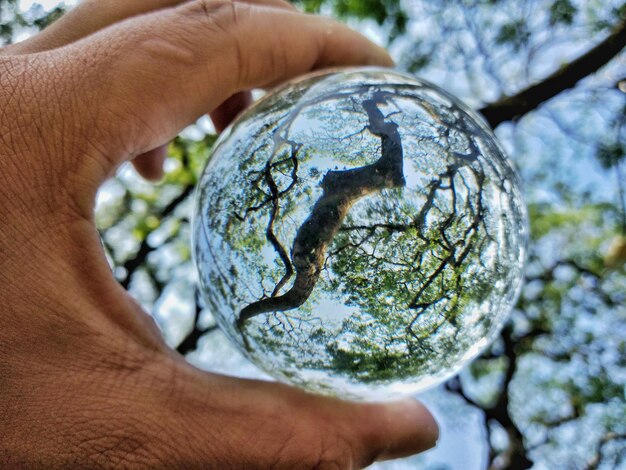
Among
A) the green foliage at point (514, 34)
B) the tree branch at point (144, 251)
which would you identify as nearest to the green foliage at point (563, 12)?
the green foliage at point (514, 34)

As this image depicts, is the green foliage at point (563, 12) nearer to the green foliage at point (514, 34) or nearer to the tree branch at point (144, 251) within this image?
the green foliage at point (514, 34)

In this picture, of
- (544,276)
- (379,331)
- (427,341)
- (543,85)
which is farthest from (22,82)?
(544,276)

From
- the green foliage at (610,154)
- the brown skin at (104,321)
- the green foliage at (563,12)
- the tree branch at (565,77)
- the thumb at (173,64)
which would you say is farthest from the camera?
the green foliage at (610,154)

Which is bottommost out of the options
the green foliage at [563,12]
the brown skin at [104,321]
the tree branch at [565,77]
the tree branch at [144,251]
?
the tree branch at [144,251]

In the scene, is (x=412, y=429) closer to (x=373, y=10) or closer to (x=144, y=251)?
(x=373, y=10)

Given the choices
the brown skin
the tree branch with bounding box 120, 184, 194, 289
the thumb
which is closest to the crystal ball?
the brown skin

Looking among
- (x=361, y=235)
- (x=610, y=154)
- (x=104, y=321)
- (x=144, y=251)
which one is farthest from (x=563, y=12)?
(x=144, y=251)

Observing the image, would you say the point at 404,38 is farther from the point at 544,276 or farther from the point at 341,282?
the point at 341,282
